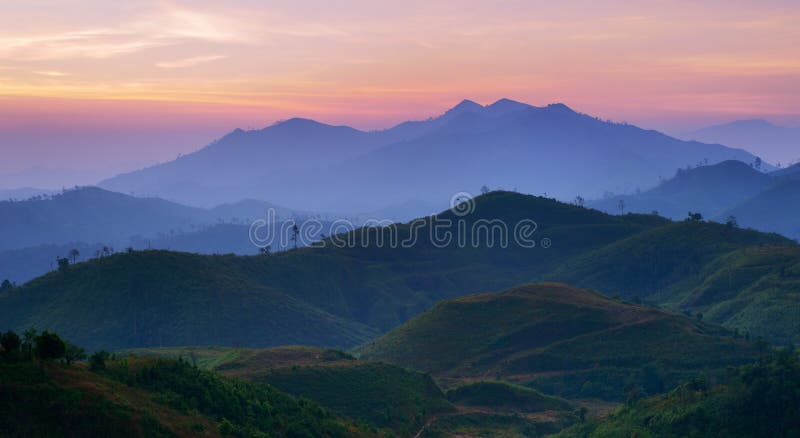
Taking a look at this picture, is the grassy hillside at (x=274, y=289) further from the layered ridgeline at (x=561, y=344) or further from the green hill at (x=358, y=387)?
the green hill at (x=358, y=387)

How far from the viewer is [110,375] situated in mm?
37594

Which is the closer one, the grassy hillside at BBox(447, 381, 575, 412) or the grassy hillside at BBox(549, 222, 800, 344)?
the grassy hillside at BBox(447, 381, 575, 412)

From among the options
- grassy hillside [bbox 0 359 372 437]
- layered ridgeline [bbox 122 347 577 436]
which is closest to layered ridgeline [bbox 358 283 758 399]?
layered ridgeline [bbox 122 347 577 436]

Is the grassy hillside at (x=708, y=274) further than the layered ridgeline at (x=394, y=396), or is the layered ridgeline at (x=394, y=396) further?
the grassy hillside at (x=708, y=274)

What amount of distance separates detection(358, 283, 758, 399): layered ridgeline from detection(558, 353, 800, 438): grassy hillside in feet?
94.1

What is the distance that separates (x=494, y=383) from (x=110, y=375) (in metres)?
39.1

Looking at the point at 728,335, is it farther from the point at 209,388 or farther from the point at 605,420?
the point at 209,388

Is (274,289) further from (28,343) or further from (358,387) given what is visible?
(28,343)

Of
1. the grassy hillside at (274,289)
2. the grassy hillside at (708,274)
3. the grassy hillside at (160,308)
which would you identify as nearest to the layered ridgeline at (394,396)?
the grassy hillside at (708,274)

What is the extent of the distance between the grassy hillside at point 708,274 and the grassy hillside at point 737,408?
4941 cm

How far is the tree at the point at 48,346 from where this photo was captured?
33.0 metres

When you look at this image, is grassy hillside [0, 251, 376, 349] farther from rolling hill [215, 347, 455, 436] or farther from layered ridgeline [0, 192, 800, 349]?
rolling hill [215, 347, 455, 436]

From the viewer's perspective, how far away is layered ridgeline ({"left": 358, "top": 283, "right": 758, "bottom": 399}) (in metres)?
77.3

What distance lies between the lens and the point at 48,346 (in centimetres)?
3316
